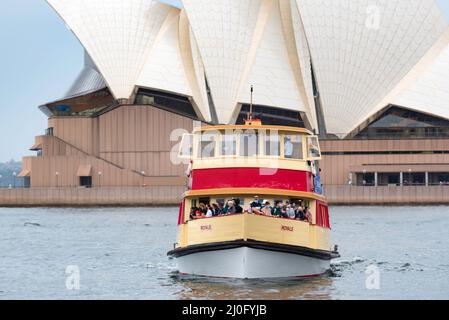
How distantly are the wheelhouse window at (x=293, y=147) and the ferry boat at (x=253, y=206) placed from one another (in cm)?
3

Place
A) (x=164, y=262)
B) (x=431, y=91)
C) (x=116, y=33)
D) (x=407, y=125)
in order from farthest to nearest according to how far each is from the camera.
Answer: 1. (x=407, y=125)
2. (x=116, y=33)
3. (x=431, y=91)
4. (x=164, y=262)

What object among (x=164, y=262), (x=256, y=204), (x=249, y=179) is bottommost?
(x=164, y=262)

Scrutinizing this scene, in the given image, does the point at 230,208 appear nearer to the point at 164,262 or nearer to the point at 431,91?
the point at 164,262

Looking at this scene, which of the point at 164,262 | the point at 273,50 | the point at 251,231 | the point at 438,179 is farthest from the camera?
the point at 273,50

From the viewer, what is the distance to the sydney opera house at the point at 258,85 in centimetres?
7912

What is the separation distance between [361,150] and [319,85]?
18.1 ft

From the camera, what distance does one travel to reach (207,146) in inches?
1193

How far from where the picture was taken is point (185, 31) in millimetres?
83562

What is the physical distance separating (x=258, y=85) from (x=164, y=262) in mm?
47344

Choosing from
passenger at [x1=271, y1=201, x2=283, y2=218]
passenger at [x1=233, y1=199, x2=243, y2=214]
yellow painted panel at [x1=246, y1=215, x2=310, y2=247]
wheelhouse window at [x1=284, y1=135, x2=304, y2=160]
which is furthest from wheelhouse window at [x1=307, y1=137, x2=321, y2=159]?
passenger at [x1=233, y1=199, x2=243, y2=214]

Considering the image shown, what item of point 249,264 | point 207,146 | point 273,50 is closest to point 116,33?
point 273,50

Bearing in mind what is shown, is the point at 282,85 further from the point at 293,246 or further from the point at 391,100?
the point at 293,246
